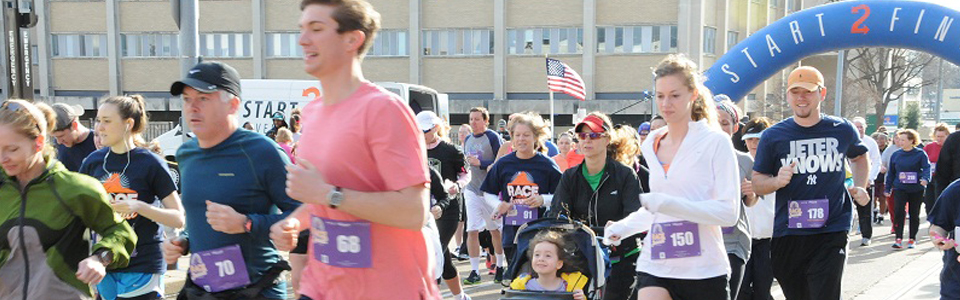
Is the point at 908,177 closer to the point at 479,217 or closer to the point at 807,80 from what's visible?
the point at 479,217

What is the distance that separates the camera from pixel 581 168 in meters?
6.29

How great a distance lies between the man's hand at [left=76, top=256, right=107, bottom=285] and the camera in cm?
383

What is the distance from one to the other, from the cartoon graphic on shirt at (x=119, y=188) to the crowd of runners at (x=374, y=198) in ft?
0.04

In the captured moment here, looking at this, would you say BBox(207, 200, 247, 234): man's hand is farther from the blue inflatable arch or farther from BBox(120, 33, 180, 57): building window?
BBox(120, 33, 180, 57): building window

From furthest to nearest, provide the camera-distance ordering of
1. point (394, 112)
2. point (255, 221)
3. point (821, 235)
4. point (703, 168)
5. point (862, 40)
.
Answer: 1. point (862, 40)
2. point (821, 235)
3. point (703, 168)
4. point (255, 221)
5. point (394, 112)

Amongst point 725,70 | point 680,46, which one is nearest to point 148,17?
point 680,46

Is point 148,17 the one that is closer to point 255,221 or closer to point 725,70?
point 725,70

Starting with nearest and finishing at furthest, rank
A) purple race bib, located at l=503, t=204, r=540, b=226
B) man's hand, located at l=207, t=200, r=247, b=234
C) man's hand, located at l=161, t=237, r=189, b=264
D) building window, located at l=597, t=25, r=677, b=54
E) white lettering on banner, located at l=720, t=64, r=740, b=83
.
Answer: man's hand, located at l=207, t=200, r=247, b=234 → man's hand, located at l=161, t=237, r=189, b=264 → purple race bib, located at l=503, t=204, r=540, b=226 → white lettering on banner, located at l=720, t=64, r=740, b=83 → building window, located at l=597, t=25, r=677, b=54

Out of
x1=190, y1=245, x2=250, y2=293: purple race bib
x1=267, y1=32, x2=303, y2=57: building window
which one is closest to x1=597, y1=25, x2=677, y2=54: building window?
x1=267, y1=32, x2=303, y2=57: building window

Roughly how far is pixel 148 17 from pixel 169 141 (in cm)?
2880

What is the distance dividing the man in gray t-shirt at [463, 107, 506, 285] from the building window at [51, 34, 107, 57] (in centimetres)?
4218

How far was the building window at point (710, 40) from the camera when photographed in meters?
44.9

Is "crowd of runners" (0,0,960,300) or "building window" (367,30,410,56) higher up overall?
"building window" (367,30,410,56)

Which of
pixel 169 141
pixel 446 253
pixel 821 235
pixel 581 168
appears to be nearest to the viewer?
pixel 821 235
